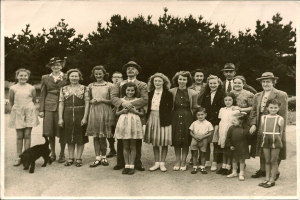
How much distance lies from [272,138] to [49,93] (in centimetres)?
383

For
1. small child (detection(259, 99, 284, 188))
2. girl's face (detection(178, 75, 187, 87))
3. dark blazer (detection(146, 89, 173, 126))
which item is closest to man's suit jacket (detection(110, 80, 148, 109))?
dark blazer (detection(146, 89, 173, 126))

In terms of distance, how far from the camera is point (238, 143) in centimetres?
557

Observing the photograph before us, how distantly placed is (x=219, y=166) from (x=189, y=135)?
0.88 m

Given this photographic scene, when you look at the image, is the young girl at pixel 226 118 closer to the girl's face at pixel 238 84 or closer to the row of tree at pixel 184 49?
the girl's face at pixel 238 84

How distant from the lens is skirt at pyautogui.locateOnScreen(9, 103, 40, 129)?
618 cm

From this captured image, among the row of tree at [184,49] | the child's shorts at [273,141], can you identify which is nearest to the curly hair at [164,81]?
the child's shorts at [273,141]

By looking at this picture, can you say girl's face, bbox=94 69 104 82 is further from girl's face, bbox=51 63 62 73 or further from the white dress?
the white dress

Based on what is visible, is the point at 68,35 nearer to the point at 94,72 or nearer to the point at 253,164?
the point at 94,72

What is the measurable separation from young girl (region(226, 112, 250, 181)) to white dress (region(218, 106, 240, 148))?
6 centimetres

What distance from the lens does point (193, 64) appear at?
9766 mm

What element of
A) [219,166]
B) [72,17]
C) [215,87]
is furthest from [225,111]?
[72,17]

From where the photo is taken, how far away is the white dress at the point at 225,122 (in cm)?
569

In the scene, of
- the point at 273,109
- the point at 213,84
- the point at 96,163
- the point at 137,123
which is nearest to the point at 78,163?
the point at 96,163

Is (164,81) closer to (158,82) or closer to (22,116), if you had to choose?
(158,82)
